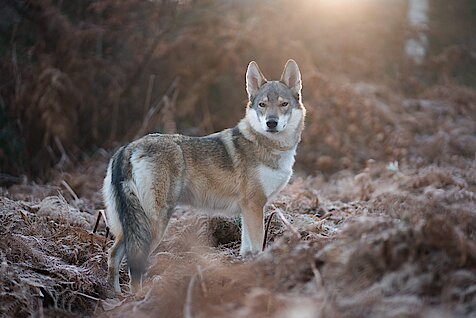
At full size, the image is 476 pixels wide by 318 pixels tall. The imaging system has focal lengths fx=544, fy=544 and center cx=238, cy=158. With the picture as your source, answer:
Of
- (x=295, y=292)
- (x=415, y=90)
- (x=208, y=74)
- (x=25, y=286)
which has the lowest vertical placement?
(x=415, y=90)

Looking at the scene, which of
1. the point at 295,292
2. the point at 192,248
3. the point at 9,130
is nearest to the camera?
the point at 295,292

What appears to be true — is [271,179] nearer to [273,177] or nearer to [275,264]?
[273,177]

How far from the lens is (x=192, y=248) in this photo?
546 cm

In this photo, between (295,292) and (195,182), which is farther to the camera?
(195,182)

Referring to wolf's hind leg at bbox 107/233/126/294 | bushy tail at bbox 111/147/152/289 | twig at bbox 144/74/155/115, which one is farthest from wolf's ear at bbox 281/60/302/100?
twig at bbox 144/74/155/115

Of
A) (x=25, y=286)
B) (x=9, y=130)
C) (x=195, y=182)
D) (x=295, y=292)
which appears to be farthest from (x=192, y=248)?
(x=9, y=130)

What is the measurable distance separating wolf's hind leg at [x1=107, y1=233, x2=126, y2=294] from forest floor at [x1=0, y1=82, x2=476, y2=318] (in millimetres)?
108

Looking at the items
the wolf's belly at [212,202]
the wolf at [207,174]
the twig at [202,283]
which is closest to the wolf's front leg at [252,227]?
the wolf at [207,174]

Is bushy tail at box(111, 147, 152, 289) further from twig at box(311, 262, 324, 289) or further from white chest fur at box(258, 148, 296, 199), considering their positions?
twig at box(311, 262, 324, 289)

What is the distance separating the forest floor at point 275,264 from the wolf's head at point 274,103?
104cm

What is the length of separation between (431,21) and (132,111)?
9715 millimetres

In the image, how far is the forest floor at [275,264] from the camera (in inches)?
114

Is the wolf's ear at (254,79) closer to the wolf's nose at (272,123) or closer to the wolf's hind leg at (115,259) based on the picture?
the wolf's nose at (272,123)

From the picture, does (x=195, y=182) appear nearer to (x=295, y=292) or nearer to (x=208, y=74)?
(x=295, y=292)
